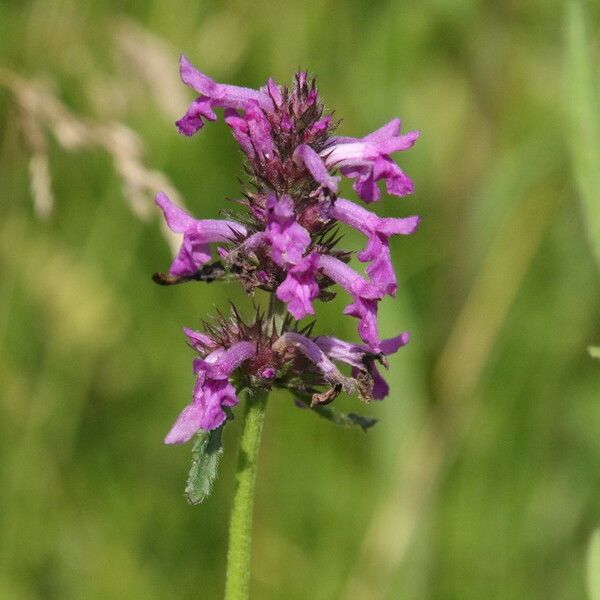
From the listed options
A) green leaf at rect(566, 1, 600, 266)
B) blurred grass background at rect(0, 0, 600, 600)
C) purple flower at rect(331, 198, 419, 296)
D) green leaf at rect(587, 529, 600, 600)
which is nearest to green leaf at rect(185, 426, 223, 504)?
purple flower at rect(331, 198, 419, 296)

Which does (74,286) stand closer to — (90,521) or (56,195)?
(56,195)

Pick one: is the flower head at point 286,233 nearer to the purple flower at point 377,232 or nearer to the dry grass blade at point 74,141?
the purple flower at point 377,232

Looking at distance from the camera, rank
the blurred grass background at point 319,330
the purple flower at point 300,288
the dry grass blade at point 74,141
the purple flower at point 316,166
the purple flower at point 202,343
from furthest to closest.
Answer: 1. the blurred grass background at point 319,330
2. the dry grass blade at point 74,141
3. the purple flower at point 202,343
4. the purple flower at point 316,166
5. the purple flower at point 300,288

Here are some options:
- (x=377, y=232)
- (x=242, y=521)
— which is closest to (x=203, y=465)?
(x=242, y=521)

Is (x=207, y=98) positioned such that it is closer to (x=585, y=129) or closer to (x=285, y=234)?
(x=285, y=234)

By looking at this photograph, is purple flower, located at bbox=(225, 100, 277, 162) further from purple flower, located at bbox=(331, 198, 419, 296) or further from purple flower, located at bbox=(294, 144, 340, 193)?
purple flower, located at bbox=(331, 198, 419, 296)

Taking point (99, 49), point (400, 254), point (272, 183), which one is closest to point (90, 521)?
point (400, 254)

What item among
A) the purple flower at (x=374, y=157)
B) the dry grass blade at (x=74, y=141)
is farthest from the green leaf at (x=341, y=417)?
the dry grass blade at (x=74, y=141)
